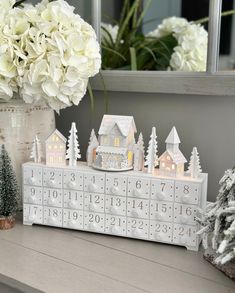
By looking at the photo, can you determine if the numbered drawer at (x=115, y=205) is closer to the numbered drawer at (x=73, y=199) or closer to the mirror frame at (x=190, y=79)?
the numbered drawer at (x=73, y=199)

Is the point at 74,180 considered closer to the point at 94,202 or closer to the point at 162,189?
the point at 94,202

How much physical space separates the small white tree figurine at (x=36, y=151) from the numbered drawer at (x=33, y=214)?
11 centimetres

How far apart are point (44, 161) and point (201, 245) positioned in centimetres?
42

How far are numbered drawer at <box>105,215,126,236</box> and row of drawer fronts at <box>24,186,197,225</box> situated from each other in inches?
0.5

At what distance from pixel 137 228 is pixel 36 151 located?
0.31 m

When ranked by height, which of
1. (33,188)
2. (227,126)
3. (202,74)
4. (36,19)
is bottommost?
(33,188)

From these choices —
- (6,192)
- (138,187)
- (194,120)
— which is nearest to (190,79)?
(194,120)

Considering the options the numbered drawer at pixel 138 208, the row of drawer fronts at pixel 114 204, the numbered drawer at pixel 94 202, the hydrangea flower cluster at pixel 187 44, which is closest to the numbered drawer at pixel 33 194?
the row of drawer fronts at pixel 114 204

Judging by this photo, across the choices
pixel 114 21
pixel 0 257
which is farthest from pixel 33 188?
pixel 114 21

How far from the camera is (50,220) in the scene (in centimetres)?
96

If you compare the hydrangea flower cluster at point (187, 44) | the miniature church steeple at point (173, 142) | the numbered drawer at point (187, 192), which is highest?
the hydrangea flower cluster at point (187, 44)

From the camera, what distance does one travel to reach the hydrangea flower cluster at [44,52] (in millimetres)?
902

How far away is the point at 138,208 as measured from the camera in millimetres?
888

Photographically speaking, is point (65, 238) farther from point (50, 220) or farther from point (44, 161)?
point (44, 161)
